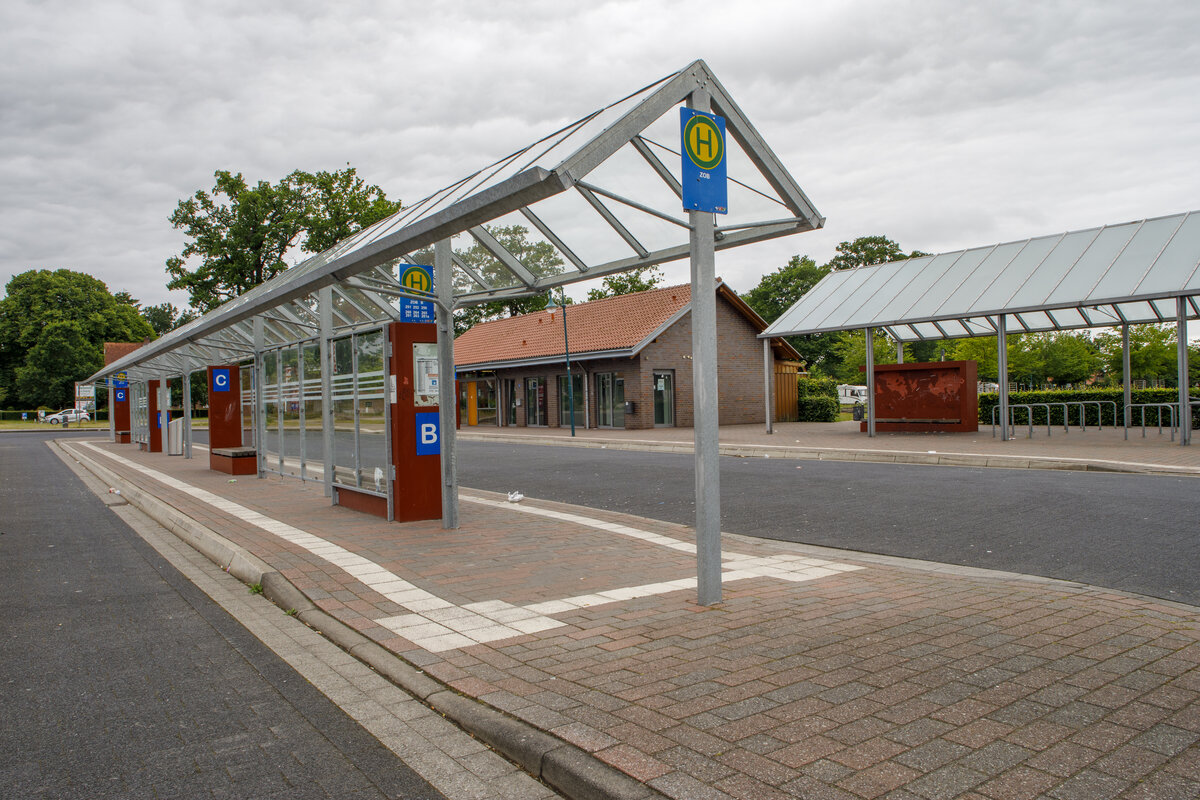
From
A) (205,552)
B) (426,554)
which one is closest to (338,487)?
(205,552)

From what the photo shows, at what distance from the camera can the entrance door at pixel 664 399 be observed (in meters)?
31.8

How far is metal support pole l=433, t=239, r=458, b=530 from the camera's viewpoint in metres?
8.65

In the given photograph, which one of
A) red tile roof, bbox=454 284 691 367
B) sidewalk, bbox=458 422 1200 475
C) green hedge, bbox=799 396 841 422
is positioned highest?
red tile roof, bbox=454 284 691 367

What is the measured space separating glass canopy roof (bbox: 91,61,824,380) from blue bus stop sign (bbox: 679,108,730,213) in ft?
0.62

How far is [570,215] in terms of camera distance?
23.7ft

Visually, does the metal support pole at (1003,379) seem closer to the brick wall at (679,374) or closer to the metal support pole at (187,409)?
the brick wall at (679,374)

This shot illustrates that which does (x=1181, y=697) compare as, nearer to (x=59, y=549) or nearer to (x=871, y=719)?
(x=871, y=719)

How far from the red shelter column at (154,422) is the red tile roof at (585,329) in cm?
1437

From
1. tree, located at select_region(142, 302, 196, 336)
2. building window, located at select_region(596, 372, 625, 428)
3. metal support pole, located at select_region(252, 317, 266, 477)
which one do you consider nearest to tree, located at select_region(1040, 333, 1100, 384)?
building window, located at select_region(596, 372, 625, 428)

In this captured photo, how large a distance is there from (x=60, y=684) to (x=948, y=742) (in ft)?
14.2

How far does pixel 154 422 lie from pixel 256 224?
1138 inches

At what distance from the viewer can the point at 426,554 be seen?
7402 mm

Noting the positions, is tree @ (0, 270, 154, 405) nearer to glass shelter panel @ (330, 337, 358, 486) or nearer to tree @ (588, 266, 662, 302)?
tree @ (588, 266, 662, 302)

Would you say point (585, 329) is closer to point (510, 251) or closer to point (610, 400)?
point (610, 400)
